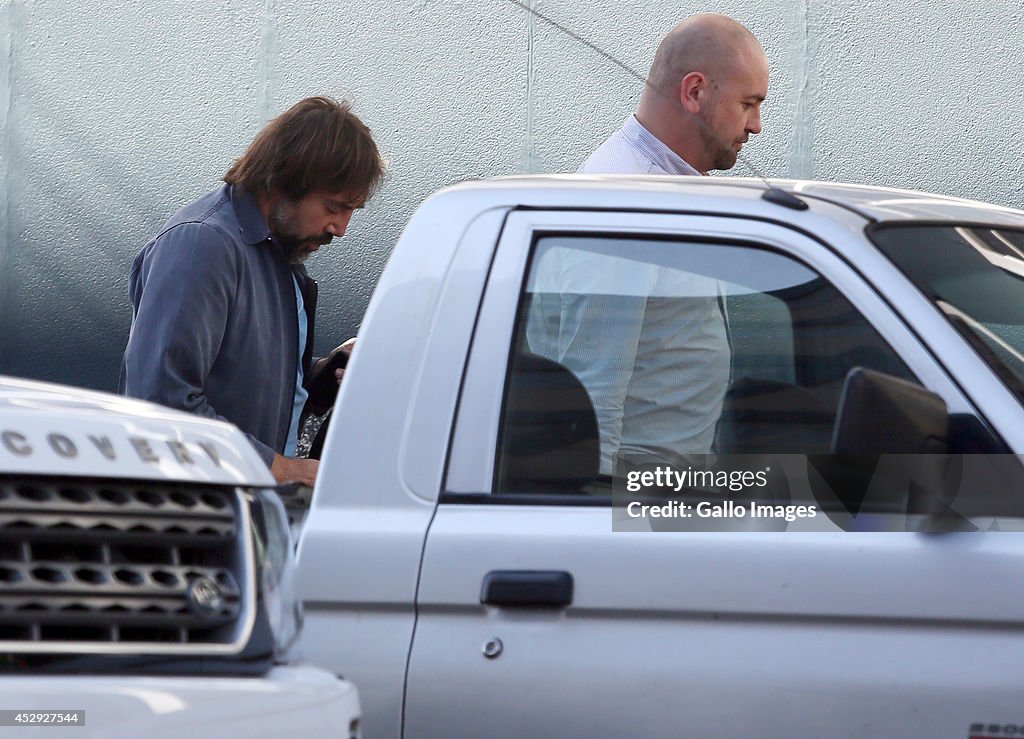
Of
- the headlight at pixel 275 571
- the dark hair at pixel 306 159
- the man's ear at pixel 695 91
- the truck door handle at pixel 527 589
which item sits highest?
the man's ear at pixel 695 91

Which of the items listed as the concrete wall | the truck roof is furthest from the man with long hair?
the concrete wall

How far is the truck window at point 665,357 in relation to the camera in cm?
266

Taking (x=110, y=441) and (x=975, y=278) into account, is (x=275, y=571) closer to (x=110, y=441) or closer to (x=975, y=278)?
(x=110, y=441)

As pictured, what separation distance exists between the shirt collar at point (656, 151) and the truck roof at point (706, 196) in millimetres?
1142

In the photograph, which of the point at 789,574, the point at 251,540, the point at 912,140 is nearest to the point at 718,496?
the point at 789,574

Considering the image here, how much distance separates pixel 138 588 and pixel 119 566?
0.12ft

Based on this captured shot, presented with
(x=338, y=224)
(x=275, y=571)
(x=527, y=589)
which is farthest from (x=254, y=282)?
(x=275, y=571)

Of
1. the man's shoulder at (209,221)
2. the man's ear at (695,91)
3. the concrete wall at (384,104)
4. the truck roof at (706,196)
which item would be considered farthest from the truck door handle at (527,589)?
the concrete wall at (384,104)

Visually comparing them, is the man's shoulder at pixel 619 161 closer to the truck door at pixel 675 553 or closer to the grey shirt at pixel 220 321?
the grey shirt at pixel 220 321

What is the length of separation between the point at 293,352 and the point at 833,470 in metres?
1.95

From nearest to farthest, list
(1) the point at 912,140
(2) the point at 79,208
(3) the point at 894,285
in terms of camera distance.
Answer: (3) the point at 894,285, (1) the point at 912,140, (2) the point at 79,208

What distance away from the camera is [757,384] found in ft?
8.79

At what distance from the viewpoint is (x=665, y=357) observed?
2754 millimetres

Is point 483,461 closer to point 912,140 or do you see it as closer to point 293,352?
point 293,352
